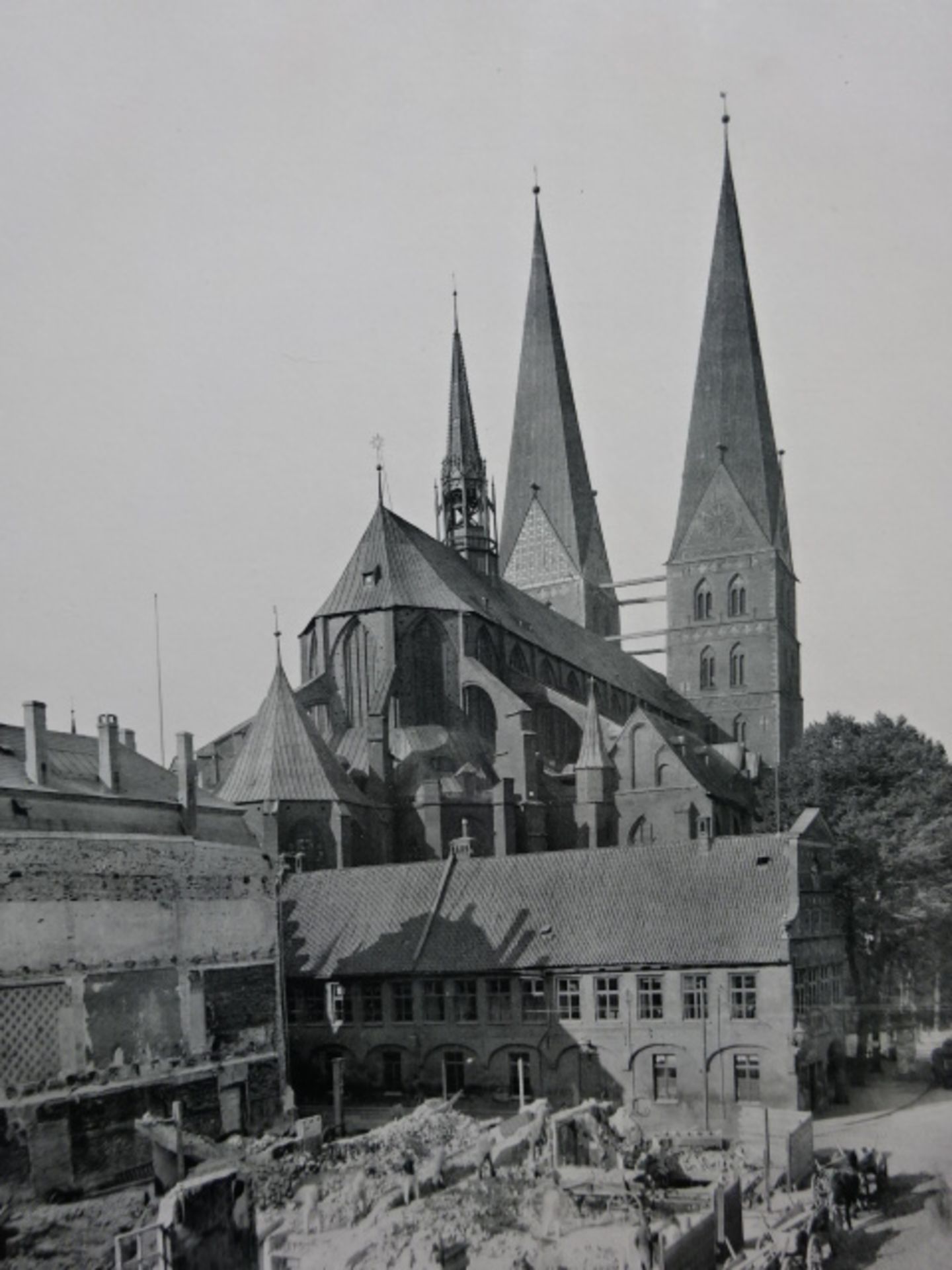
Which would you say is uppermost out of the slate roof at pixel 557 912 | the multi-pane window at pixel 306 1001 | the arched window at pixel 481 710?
the arched window at pixel 481 710

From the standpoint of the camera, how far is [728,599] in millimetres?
81188

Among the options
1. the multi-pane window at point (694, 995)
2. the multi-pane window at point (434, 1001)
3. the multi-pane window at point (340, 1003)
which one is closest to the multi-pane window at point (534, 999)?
the multi-pane window at point (434, 1001)

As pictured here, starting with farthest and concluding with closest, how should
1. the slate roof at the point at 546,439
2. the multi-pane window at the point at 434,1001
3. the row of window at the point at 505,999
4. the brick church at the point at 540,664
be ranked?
1. the slate roof at the point at 546,439
2. the brick church at the point at 540,664
3. the multi-pane window at the point at 434,1001
4. the row of window at the point at 505,999

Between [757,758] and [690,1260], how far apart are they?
181 ft

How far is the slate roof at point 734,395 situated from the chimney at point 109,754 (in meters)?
55.2

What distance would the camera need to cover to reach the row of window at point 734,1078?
32781mm

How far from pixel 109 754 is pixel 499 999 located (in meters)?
13.4

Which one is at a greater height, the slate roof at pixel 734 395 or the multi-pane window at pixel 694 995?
the slate roof at pixel 734 395

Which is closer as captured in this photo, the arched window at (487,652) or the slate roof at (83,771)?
the slate roof at (83,771)

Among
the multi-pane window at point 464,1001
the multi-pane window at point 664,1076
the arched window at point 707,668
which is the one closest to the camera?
the multi-pane window at point 664,1076

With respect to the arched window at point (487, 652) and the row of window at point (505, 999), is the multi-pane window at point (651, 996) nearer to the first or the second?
the row of window at point (505, 999)

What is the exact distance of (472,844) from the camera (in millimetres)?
52062

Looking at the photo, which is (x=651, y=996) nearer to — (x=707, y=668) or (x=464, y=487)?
(x=464, y=487)

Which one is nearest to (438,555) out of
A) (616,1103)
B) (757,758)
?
(757,758)
